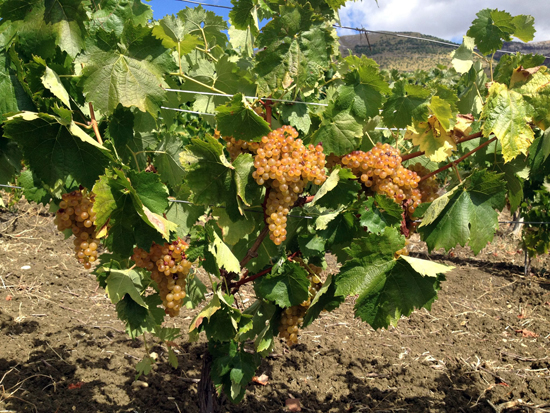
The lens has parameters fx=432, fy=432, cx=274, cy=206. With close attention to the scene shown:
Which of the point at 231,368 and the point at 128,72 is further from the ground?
the point at 128,72

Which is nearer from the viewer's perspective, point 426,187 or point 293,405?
point 426,187

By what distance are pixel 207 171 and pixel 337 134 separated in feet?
1.77

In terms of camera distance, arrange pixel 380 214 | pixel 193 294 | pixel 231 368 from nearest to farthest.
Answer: pixel 380 214 → pixel 231 368 → pixel 193 294

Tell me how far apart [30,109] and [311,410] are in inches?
108

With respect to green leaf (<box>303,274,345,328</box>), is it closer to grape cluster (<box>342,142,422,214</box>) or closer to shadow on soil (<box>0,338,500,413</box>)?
grape cluster (<box>342,142,422,214</box>)

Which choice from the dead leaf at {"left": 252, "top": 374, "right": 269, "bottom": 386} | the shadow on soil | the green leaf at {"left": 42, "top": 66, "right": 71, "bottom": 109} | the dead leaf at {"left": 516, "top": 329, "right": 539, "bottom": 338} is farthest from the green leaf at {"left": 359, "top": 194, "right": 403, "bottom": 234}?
the dead leaf at {"left": 516, "top": 329, "right": 539, "bottom": 338}

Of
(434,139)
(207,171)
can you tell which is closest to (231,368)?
(207,171)

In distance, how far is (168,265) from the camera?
5.96ft

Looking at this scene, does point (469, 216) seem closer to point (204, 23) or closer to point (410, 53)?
point (204, 23)

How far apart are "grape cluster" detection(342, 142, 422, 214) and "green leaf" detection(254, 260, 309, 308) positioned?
472mm

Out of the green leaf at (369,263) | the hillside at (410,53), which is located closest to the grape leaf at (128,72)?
the green leaf at (369,263)

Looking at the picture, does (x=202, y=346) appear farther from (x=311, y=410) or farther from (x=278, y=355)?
(x=311, y=410)

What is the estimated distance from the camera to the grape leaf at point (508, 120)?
1.80 metres

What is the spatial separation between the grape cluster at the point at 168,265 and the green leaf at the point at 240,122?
1.77ft
